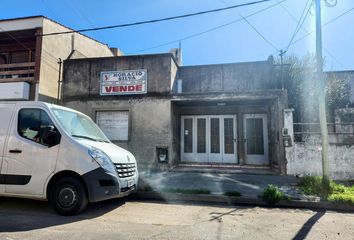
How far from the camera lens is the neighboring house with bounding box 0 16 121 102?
43.7 feet

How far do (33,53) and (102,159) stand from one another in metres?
12.6

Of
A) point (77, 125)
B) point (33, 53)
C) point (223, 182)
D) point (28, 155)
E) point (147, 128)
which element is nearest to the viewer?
point (28, 155)

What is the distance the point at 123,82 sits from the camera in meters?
12.8

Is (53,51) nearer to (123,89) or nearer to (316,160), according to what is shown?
(123,89)

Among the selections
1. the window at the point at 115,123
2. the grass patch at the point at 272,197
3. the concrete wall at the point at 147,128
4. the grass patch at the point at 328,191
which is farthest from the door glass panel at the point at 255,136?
the grass patch at the point at 272,197

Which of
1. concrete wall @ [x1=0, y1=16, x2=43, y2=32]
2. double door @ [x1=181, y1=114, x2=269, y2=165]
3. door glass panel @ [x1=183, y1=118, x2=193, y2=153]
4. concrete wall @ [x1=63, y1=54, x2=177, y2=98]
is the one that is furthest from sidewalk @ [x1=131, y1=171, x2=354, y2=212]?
concrete wall @ [x1=0, y1=16, x2=43, y2=32]

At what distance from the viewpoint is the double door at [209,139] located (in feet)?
44.6

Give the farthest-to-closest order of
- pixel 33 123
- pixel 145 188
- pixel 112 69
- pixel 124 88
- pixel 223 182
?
pixel 112 69
pixel 124 88
pixel 223 182
pixel 145 188
pixel 33 123

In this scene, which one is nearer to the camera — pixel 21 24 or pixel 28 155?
pixel 28 155

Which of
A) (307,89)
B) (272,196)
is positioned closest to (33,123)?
(272,196)

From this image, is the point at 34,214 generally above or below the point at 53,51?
below

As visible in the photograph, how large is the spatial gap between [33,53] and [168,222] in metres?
14.0

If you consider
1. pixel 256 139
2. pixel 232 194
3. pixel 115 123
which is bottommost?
pixel 232 194

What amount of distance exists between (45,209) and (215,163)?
8803 millimetres
